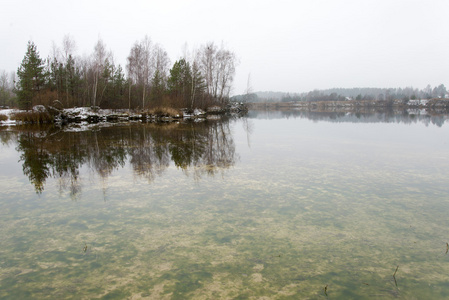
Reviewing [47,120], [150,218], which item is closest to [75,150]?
[150,218]

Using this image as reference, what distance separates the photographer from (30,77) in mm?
33844

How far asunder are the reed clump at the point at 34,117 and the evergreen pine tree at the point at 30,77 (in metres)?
5.36

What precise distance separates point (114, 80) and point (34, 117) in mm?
14717

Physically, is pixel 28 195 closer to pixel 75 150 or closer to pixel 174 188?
pixel 174 188

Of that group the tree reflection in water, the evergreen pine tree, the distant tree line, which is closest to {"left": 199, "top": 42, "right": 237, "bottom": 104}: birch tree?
the distant tree line

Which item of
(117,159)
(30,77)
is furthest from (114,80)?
(117,159)

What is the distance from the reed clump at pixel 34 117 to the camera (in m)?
28.5

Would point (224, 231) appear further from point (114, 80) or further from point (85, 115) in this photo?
point (114, 80)

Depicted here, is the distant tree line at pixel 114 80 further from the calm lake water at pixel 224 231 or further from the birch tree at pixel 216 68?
the calm lake water at pixel 224 231

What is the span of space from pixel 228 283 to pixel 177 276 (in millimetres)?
613

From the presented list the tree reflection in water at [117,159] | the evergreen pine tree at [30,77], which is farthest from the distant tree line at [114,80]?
the tree reflection in water at [117,159]

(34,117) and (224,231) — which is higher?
(34,117)

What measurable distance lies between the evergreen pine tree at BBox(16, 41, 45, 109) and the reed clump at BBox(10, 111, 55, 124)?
536 centimetres

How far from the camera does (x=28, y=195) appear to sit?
628 cm
